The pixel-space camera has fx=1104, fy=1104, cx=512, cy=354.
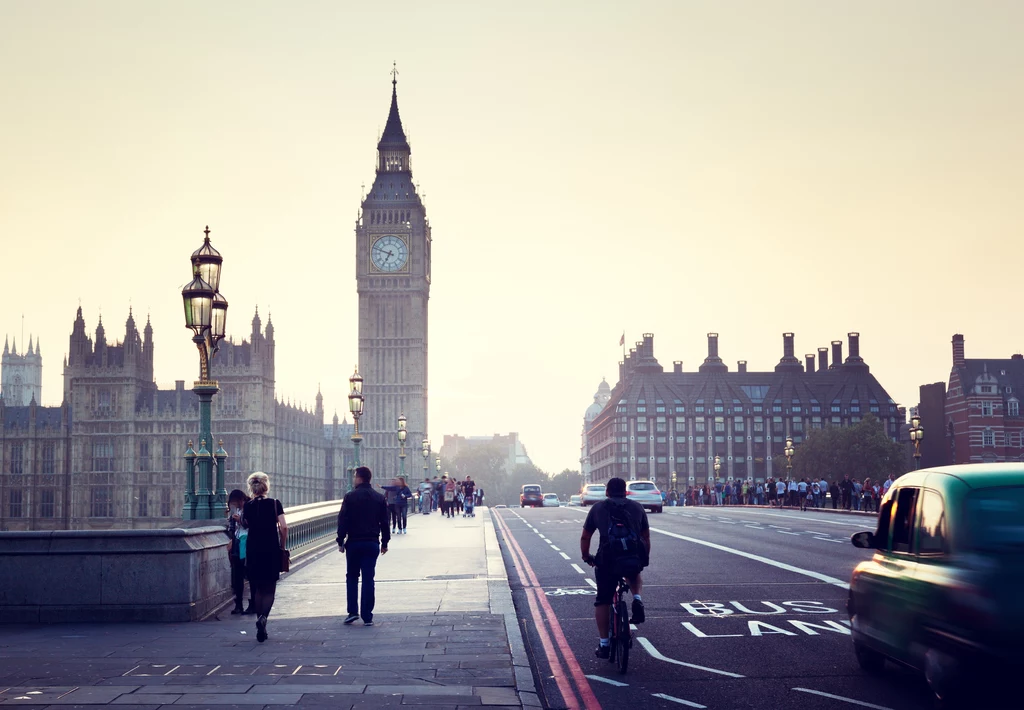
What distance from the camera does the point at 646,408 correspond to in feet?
519

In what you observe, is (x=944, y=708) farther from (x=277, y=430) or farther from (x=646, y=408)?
(x=646, y=408)

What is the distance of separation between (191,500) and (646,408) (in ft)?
467

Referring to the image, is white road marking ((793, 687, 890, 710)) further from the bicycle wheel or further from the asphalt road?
the bicycle wheel

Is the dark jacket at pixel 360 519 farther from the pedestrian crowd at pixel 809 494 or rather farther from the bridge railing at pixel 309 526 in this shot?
the pedestrian crowd at pixel 809 494

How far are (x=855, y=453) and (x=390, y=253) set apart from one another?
2450 inches

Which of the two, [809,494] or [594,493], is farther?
[809,494]

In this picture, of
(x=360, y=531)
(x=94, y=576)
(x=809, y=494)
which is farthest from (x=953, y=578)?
(x=809, y=494)

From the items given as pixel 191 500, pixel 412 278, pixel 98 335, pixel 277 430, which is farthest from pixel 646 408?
pixel 191 500

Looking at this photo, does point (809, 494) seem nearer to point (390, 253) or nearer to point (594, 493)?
point (594, 493)

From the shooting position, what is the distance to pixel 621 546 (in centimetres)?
1046

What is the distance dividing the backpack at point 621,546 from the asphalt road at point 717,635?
3.10 ft

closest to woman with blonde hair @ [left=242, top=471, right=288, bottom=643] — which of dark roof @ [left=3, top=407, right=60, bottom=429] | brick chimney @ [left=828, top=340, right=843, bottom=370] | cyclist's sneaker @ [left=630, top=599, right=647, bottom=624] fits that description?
cyclist's sneaker @ [left=630, top=599, right=647, bottom=624]

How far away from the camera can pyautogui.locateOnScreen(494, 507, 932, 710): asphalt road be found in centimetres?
902

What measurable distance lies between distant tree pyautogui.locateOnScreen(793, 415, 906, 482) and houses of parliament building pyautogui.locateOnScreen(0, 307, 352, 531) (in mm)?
54691
